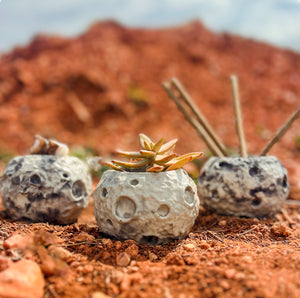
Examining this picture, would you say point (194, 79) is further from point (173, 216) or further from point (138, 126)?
point (173, 216)

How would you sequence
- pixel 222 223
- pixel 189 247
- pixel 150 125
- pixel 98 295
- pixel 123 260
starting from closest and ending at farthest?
pixel 98 295
pixel 123 260
pixel 189 247
pixel 222 223
pixel 150 125

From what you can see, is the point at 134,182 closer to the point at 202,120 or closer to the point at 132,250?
the point at 132,250

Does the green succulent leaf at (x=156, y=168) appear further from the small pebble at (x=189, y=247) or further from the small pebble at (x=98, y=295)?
the small pebble at (x=98, y=295)

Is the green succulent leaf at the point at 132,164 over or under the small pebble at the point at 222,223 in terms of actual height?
over

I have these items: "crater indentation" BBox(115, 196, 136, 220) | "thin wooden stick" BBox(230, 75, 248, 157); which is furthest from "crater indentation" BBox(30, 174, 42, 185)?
"thin wooden stick" BBox(230, 75, 248, 157)

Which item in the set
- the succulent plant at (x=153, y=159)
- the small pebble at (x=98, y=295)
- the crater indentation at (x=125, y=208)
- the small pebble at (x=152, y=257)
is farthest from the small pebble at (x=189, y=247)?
the small pebble at (x=98, y=295)

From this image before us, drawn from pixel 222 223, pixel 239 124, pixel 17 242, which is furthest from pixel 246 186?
pixel 17 242
